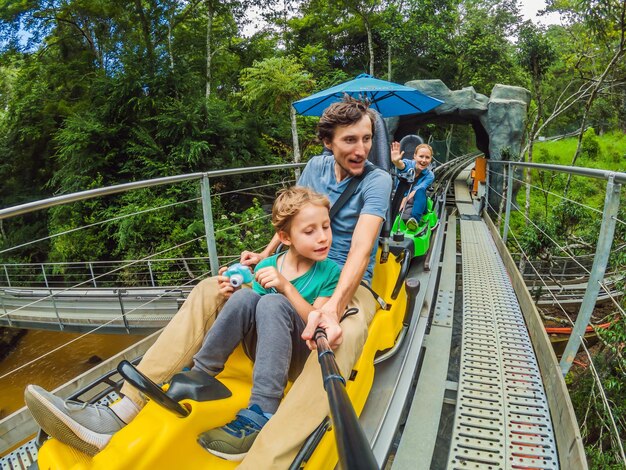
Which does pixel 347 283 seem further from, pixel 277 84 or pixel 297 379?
pixel 277 84

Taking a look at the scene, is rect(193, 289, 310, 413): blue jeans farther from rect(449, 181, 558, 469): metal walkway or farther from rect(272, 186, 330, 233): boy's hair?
rect(449, 181, 558, 469): metal walkway

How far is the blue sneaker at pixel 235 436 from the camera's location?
1.12m

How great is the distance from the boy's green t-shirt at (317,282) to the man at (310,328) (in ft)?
0.19

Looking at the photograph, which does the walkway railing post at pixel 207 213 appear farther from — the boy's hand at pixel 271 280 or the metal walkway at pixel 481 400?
the metal walkway at pixel 481 400

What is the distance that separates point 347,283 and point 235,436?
0.63 m

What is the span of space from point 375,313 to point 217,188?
28.8 ft

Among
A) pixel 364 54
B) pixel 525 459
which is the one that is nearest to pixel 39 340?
pixel 525 459

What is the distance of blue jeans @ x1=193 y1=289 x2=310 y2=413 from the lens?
4.18 ft

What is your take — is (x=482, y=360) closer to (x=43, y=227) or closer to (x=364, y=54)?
(x=43, y=227)

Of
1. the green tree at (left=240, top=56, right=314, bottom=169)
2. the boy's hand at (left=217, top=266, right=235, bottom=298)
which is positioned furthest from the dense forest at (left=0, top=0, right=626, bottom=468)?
the boy's hand at (left=217, top=266, right=235, bottom=298)

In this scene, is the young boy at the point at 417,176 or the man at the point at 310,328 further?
the young boy at the point at 417,176

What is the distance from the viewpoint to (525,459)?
1539 millimetres

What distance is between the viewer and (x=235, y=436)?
115cm

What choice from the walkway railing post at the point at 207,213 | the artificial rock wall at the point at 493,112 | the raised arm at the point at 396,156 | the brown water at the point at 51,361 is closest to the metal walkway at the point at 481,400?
the raised arm at the point at 396,156
